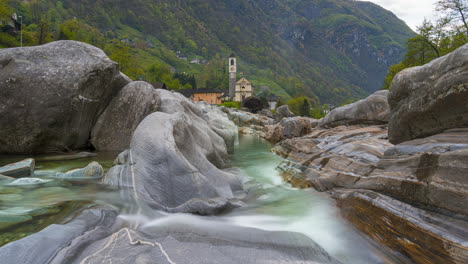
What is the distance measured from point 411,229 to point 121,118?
27.1ft

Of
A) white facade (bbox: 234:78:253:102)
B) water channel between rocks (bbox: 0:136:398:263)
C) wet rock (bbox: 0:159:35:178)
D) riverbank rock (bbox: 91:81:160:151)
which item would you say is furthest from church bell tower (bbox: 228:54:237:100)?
water channel between rocks (bbox: 0:136:398:263)

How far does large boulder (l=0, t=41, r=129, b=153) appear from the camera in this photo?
23.9 ft

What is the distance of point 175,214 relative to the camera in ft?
12.7

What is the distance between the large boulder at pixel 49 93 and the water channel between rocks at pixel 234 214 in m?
2.32

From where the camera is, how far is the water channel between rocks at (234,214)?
308cm

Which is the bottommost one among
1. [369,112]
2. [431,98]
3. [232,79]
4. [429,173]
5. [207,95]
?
[429,173]

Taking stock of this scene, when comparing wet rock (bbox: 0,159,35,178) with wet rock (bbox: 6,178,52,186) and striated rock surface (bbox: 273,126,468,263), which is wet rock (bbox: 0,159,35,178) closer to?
wet rock (bbox: 6,178,52,186)

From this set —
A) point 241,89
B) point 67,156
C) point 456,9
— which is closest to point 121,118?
point 67,156

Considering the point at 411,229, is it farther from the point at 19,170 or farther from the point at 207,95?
the point at 207,95

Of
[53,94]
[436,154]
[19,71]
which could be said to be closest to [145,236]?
[436,154]

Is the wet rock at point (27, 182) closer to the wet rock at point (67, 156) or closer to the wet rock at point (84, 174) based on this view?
the wet rock at point (84, 174)

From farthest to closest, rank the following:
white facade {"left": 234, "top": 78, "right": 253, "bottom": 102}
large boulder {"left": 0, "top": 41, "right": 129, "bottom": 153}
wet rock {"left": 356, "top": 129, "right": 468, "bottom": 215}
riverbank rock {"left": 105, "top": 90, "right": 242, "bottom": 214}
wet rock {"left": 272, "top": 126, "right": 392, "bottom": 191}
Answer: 1. white facade {"left": 234, "top": 78, "right": 253, "bottom": 102}
2. large boulder {"left": 0, "top": 41, "right": 129, "bottom": 153}
3. wet rock {"left": 272, "top": 126, "right": 392, "bottom": 191}
4. riverbank rock {"left": 105, "top": 90, "right": 242, "bottom": 214}
5. wet rock {"left": 356, "top": 129, "right": 468, "bottom": 215}

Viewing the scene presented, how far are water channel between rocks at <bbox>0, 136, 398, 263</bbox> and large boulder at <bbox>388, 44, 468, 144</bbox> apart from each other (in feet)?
6.68

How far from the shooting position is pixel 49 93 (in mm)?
7473
